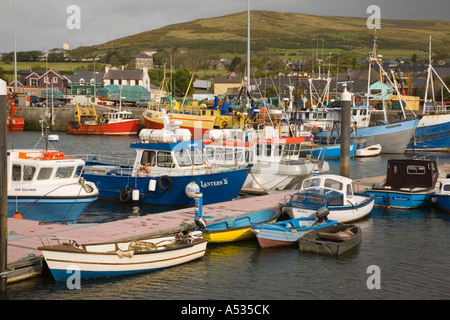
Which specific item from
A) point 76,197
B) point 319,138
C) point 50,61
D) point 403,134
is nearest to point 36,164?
point 76,197

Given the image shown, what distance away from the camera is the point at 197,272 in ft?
59.1

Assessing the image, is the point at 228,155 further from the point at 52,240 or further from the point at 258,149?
the point at 52,240

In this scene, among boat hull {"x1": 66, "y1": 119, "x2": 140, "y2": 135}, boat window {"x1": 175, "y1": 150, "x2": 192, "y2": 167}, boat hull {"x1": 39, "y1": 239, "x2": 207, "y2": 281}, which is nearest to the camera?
boat hull {"x1": 39, "y1": 239, "x2": 207, "y2": 281}

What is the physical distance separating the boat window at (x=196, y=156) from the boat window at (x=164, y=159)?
1068 mm

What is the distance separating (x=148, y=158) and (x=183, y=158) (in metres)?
1.70

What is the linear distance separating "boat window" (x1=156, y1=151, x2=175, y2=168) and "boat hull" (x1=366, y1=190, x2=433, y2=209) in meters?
9.48

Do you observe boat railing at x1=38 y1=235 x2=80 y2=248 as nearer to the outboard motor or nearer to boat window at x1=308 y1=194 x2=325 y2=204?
the outboard motor

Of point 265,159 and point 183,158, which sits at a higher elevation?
point 183,158

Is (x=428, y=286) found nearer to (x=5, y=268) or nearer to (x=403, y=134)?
(x=5, y=268)

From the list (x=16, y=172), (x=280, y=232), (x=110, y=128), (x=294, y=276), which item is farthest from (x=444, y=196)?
(x=110, y=128)

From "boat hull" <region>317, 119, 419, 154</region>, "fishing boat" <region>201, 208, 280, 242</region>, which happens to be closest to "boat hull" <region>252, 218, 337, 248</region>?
"fishing boat" <region>201, 208, 280, 242</region>

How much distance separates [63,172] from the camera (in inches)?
902

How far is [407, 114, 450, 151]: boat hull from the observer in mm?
59969

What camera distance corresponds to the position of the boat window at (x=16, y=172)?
22.5 metres
